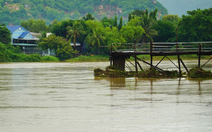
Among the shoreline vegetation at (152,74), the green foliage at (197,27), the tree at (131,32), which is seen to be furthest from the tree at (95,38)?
the shoreline vegetation at (152,74)

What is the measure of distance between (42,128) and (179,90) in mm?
12464

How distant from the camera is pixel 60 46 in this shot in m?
108

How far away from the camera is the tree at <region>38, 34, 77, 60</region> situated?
10612 cm

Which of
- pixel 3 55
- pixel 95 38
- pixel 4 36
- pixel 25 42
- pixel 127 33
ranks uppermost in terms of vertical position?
pixel 127 33


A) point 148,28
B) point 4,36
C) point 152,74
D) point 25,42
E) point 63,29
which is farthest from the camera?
point 25,42

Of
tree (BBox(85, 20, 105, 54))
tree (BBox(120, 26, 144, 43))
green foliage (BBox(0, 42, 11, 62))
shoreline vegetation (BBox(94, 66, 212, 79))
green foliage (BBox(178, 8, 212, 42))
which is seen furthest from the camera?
tree (BBox(120, 26, 144, 43))

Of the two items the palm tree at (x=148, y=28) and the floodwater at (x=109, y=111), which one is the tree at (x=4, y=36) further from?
the floodwater at (x=109, y=111)

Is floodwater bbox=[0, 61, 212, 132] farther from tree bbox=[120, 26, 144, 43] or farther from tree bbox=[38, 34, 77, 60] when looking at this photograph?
tree bbox=[120, 26, 144, 43]

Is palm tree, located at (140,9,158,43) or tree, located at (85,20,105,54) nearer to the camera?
tree, located at (85,20,105,54)

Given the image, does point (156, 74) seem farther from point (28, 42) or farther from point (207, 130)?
point (28, 42)

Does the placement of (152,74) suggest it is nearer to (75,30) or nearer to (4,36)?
(75,30)

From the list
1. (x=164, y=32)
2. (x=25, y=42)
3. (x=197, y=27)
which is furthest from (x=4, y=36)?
(x=197, y=27)

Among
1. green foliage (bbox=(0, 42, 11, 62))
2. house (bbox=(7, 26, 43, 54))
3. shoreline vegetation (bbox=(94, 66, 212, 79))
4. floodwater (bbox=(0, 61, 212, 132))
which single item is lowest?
floodwater (bbox=(0, 61, 212, 132))

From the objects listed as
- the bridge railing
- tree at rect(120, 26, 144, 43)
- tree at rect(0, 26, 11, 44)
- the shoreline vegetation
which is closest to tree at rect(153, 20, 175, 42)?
tree at rect(120, 26, 144, 43)
